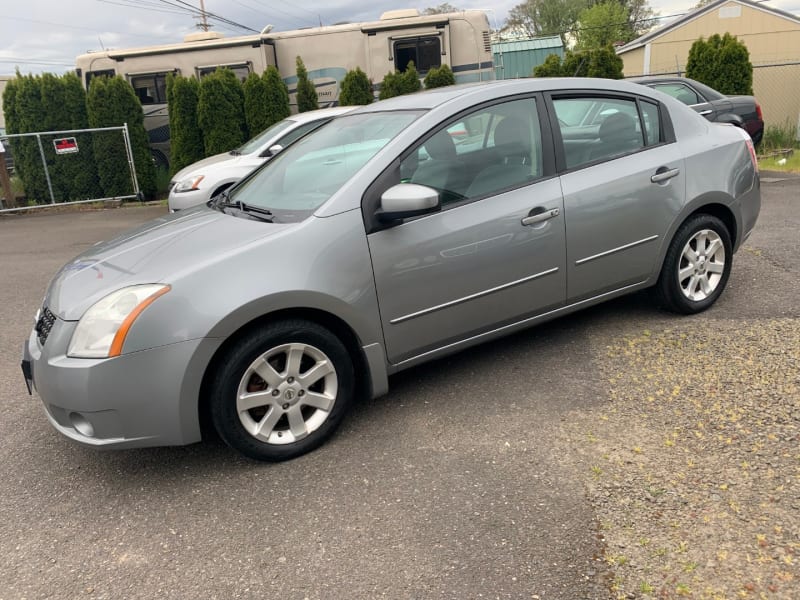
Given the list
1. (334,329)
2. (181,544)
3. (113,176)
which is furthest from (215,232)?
(113,176)

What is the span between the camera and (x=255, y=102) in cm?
1330

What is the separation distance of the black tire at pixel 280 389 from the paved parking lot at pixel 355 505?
13 centimetres

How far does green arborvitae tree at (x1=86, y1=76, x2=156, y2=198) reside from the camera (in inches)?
509

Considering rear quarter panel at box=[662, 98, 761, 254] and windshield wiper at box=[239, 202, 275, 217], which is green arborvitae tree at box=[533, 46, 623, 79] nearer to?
rear quarter panel at box=[662, 98, 761, 254]

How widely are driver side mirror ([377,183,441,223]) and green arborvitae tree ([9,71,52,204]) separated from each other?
1230cm

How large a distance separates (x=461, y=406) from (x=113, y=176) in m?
11.8

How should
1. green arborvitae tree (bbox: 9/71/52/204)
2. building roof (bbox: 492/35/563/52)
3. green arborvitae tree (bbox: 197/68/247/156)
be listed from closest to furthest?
green arborvitae tree (bbox: 9/71/52/204), green arborvitae tree (bbox: 197/68/247/156), building roof (bbox: 492/35/563/52)

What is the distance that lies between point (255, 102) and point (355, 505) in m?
11.9

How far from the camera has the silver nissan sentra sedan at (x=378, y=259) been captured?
2.84m

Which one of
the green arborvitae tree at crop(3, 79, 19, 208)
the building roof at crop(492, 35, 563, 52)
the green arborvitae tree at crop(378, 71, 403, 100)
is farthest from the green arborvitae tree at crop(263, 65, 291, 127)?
the building roof at crop(492, 35, 563, 52)

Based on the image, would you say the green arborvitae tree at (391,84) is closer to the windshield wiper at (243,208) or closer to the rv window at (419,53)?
the rv window at (419,53)

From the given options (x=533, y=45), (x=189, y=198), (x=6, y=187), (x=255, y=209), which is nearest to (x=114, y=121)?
(x=6, y=187)

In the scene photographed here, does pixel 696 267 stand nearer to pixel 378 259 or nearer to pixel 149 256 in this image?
pixel 378 259

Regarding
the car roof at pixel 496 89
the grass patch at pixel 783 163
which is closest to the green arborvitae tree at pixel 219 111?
the car roof at pixel 496 89
